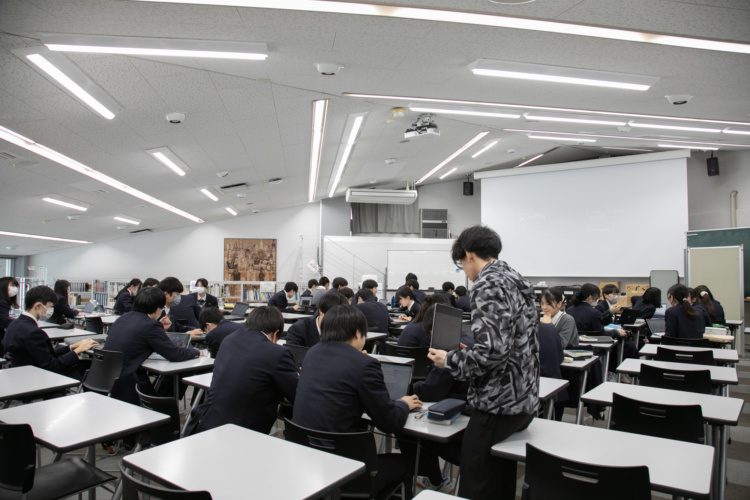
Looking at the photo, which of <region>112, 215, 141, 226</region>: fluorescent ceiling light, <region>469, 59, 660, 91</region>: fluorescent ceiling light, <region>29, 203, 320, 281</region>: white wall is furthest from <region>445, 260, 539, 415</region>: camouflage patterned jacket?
<region>29, 203, 320, 281</region>: white wall

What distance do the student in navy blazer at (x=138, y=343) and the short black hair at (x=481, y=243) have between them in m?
2.73

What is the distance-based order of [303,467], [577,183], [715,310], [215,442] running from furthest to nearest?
1. [577,183]
2. [715,310]
3. [215,442]
4. [303,467]

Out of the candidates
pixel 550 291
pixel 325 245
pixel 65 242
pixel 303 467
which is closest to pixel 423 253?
pixel 325 245

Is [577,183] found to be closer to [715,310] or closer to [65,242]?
[715,310]

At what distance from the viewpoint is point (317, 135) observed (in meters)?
7.38

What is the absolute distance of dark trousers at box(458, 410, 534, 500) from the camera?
2016 mm

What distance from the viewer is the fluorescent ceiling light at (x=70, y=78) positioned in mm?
3600

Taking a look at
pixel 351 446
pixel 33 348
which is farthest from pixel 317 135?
pixel 351 446

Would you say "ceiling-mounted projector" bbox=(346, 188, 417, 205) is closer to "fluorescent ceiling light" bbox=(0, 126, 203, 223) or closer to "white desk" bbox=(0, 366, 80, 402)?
"fluorescent ceiling light" bbox=(0, 126, 203, 223)

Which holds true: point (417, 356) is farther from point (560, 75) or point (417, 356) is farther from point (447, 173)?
point (447, 173)

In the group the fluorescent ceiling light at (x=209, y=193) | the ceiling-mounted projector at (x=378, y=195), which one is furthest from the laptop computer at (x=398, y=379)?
the ceiling-mounted projector at (x=378, y=195)

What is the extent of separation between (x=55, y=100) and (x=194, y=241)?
10.1 m

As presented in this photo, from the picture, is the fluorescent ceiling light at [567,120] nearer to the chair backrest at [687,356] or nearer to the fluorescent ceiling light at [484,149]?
the fluorescent ceiling light at [484,149]

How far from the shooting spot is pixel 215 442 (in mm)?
2037
